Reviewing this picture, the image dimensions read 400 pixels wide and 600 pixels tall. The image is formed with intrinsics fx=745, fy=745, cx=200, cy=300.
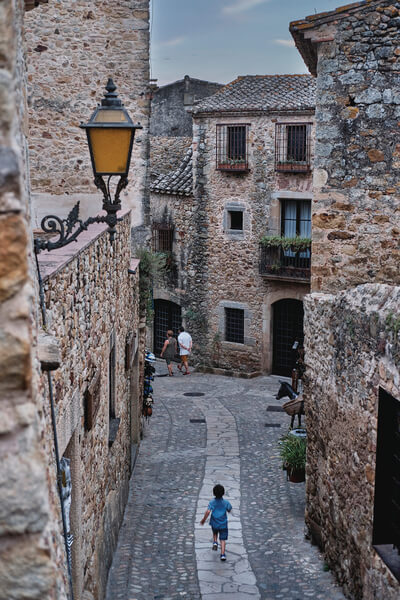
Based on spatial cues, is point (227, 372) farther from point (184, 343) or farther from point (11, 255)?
point (11, 255)

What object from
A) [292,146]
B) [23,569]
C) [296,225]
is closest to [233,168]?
[292,146]

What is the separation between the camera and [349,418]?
24.1 ft

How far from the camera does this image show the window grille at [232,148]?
65.0 feet

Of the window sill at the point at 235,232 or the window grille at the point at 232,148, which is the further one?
the window sill at the point at 235,232

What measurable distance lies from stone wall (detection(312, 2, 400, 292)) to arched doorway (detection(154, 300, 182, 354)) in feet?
44.6

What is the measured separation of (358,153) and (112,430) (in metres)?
4.14

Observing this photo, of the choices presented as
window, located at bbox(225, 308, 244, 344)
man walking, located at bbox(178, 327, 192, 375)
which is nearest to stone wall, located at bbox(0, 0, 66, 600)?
man walking, located at bbox(178, 327, 192, 375)

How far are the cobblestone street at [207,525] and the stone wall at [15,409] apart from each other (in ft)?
20.2

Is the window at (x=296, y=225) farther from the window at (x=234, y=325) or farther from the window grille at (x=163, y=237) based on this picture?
the window grille at (x=163, y=237)

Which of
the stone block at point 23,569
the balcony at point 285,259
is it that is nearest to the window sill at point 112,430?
the stone block at point 23,569

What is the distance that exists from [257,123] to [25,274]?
1851 cm

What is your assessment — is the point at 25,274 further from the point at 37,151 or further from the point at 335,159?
the point at 37,151

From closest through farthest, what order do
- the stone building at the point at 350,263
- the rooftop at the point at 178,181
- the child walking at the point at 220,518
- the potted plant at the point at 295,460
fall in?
the stone building at the point at 350,263 → the child walking at the point at 220,518 → the potted plant at the point at 295,460 → the rooftop at the point at 178,181

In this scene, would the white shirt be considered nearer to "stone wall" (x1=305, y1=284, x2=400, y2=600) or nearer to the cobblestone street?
the cobblestone street
